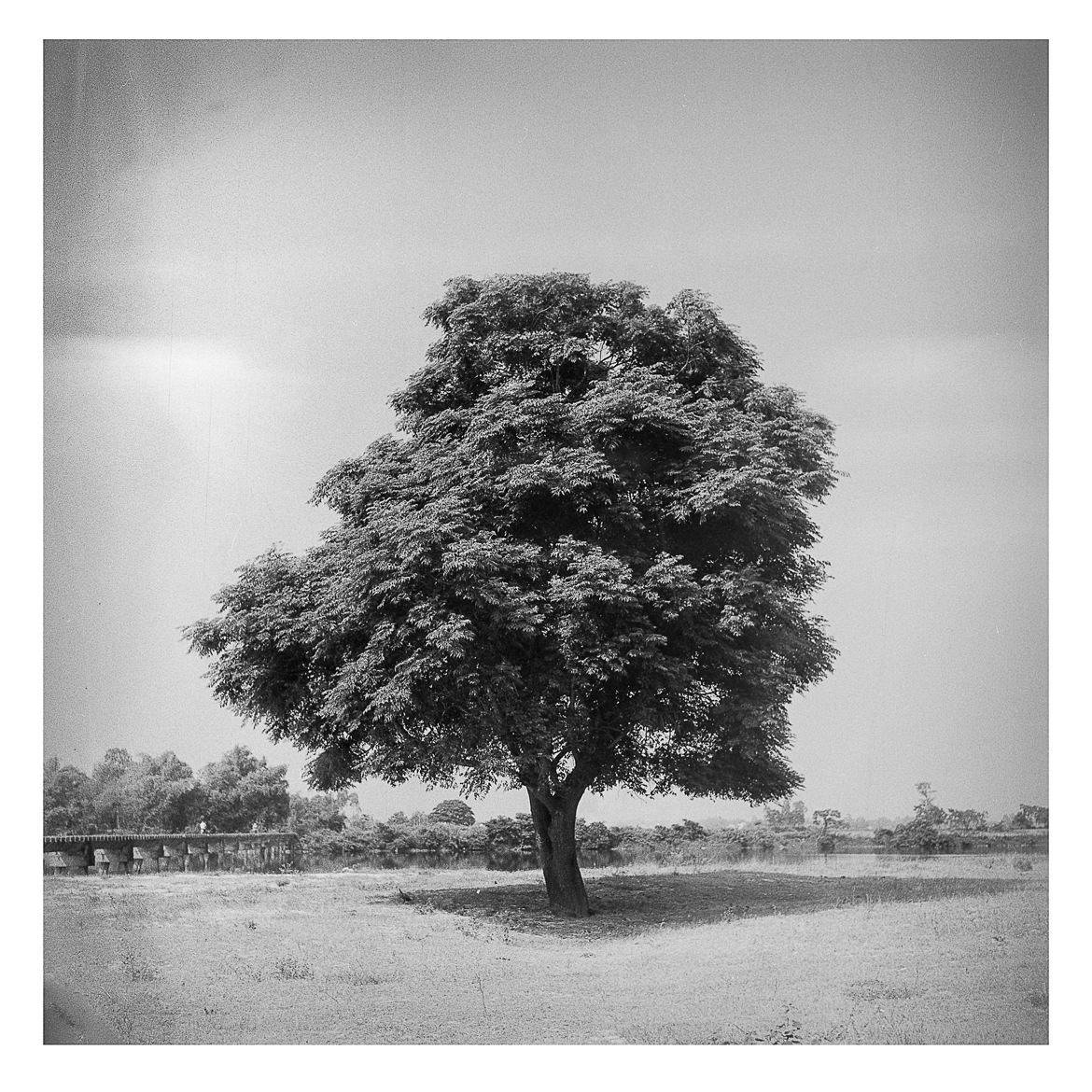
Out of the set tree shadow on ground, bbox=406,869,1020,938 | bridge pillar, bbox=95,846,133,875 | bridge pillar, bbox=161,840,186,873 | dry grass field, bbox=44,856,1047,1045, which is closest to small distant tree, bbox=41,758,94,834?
bridge pillar, bbox=95,846,133,875

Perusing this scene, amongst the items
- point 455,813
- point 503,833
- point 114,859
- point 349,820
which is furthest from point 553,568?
point 114,859

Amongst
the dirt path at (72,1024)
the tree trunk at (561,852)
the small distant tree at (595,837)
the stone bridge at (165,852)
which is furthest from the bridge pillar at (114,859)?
the small distant tree at (595,837)

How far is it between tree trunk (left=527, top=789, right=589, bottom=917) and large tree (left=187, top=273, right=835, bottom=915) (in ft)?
1.62

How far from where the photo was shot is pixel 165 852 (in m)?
12.0

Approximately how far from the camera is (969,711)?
10250 millimetres

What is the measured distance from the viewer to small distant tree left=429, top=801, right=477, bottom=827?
12203mm

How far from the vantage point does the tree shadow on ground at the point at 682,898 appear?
11453 mm

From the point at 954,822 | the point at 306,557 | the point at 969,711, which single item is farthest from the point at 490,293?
the point at 954,822

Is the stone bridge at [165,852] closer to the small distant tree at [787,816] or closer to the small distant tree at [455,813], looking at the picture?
the small distant tree at [455,813]

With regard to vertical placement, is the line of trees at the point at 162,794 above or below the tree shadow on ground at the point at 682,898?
above

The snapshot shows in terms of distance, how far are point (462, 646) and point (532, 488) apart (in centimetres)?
165

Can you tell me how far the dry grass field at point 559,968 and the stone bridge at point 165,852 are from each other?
20cm

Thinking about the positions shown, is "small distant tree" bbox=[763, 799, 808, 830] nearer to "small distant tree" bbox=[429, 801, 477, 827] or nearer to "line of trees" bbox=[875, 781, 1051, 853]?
"line of trees" bbox=[875, 781, 1051, 853]

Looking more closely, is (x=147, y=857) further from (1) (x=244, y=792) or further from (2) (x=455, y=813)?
(2) (x=455, y=813)
